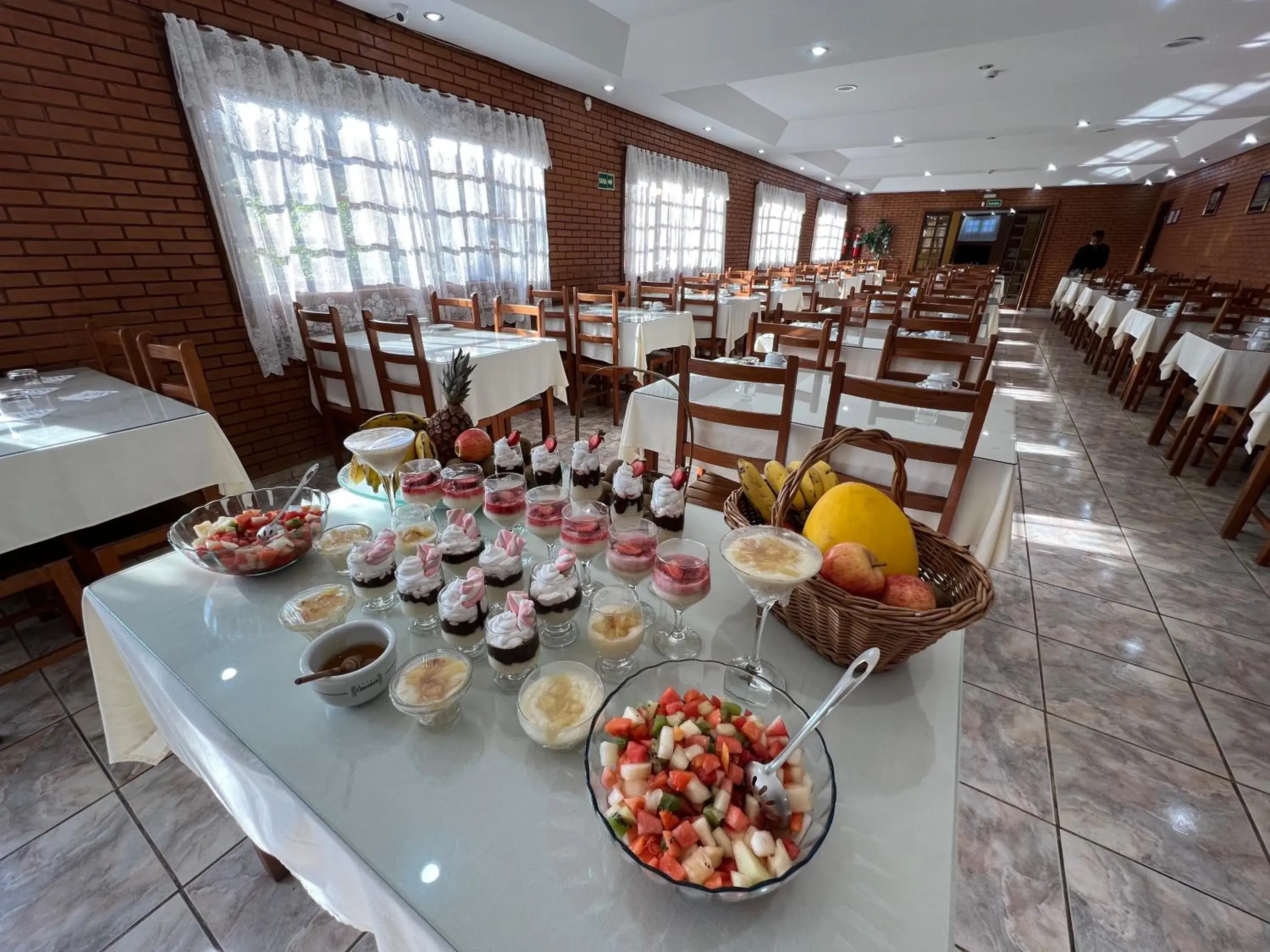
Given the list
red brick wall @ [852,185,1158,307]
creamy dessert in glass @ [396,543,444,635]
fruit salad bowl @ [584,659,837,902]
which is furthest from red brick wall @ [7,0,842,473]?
red brick wall @ [852,185,1158,307]

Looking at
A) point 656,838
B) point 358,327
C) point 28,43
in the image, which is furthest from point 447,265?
point 656,838

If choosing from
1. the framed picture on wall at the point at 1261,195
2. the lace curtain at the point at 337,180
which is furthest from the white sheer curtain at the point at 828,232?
the lace curtain at the point at 337,180

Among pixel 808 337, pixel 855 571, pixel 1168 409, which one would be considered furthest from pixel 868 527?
pixel 1168 409

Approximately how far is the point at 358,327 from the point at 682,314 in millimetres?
2328

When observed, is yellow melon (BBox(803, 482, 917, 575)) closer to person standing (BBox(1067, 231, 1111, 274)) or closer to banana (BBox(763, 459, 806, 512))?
banana (BBox(763, 459, 806, 512))

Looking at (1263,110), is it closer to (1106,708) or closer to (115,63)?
(1106,708)

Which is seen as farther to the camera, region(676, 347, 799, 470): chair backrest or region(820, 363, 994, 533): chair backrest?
region(676, 347, 799, 470): chair backrest

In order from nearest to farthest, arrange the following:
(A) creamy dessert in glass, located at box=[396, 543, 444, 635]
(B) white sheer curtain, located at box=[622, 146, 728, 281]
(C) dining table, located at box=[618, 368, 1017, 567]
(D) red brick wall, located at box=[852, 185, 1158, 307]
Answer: (A) creamy dessert in glass, located at box=[396, 543, 444, 635], (C) dining table, located at box=[618, 368, 1017, 567], (B) white sheer curtain, located at box=[622, 146, 728, 281], (D) red brick wall, located at box=[852, 185, 1158, 307]

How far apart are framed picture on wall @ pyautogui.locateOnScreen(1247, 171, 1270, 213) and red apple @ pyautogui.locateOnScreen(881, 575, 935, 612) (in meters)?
A: 9.59

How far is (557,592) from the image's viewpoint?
0.74 m

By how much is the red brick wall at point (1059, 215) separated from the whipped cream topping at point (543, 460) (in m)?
12.9

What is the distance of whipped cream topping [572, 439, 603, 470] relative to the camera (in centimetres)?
110

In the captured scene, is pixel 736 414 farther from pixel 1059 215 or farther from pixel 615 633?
pixel 1059 215

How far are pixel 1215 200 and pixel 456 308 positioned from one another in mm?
10869
